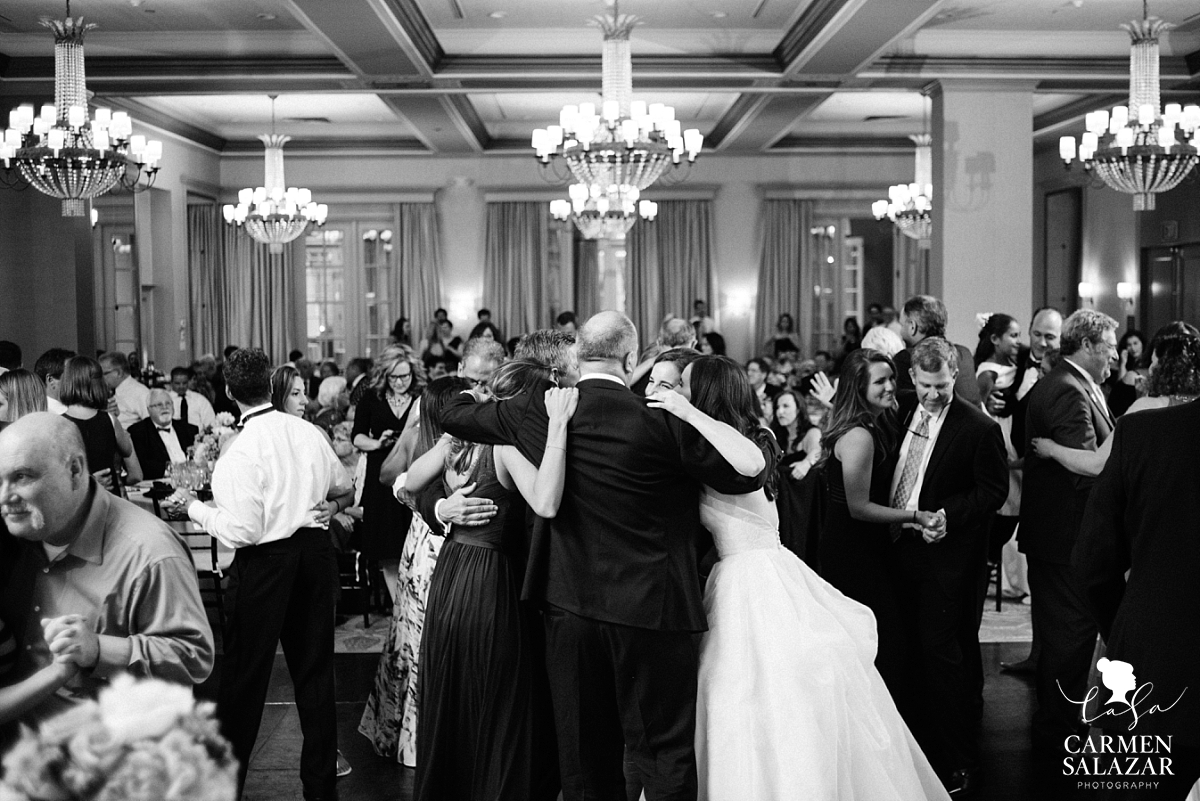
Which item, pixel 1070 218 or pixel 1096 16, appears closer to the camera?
pixel 1096 16

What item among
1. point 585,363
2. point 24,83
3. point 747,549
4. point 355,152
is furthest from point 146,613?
point 355,152

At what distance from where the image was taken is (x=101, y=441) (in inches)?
226

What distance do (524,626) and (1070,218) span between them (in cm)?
1485

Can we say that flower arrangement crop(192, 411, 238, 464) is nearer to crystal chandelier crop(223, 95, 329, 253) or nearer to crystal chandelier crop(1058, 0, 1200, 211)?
crystal chandelier crop(1058, 0, 1200, 211)

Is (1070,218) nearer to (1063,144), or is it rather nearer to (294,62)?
(1063,144)

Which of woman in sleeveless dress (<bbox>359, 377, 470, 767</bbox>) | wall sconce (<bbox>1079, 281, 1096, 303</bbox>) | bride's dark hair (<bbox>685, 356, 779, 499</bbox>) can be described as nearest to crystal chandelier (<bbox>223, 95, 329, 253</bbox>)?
woman in sleeveless dress (<bbox>359, 377, 470, 767</bbox>)

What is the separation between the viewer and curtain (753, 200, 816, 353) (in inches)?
677

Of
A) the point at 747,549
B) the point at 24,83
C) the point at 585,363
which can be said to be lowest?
the point at 747,549

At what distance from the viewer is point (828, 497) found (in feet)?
14.5

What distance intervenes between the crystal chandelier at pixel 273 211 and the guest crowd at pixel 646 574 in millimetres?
9250

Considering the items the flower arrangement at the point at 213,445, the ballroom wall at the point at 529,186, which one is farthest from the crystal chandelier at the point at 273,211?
the flower arrangement at the point at 213,445

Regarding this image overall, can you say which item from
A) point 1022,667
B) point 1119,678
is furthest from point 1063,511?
point 1119,678

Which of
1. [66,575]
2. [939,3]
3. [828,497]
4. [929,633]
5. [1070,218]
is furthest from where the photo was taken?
[1070,218]

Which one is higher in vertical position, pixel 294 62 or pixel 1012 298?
pixel 294 62
